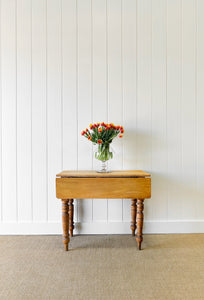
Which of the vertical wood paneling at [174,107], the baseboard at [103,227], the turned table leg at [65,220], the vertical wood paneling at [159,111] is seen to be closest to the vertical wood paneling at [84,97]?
the baseboard at [103,227]

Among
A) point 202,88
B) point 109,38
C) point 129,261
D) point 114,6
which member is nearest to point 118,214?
point 129,261

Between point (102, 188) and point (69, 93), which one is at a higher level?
point (69, 93)

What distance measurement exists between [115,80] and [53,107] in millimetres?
670

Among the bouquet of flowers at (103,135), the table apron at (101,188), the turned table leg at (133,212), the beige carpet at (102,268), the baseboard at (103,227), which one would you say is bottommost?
the beige carpet at (102,268)

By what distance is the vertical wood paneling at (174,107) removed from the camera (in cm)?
236

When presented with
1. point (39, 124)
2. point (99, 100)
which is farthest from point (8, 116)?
Result: point (99, 100)

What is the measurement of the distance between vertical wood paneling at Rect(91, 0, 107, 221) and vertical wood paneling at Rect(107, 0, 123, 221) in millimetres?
50

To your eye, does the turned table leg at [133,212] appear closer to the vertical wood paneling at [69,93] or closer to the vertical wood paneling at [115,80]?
the vertical wood paneling at [115,80]

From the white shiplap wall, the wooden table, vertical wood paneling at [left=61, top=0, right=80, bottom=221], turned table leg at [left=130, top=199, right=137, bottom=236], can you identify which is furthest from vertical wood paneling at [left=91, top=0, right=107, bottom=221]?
the wooden table

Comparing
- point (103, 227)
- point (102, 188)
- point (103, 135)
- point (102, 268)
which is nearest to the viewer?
point (102, 268)

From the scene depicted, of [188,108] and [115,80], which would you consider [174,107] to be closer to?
[188,108]

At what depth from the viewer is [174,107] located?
2.38 metres

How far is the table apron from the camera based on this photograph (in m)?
1.93

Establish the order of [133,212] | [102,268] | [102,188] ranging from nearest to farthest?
[102,268]
[102,188]
[133,212]
